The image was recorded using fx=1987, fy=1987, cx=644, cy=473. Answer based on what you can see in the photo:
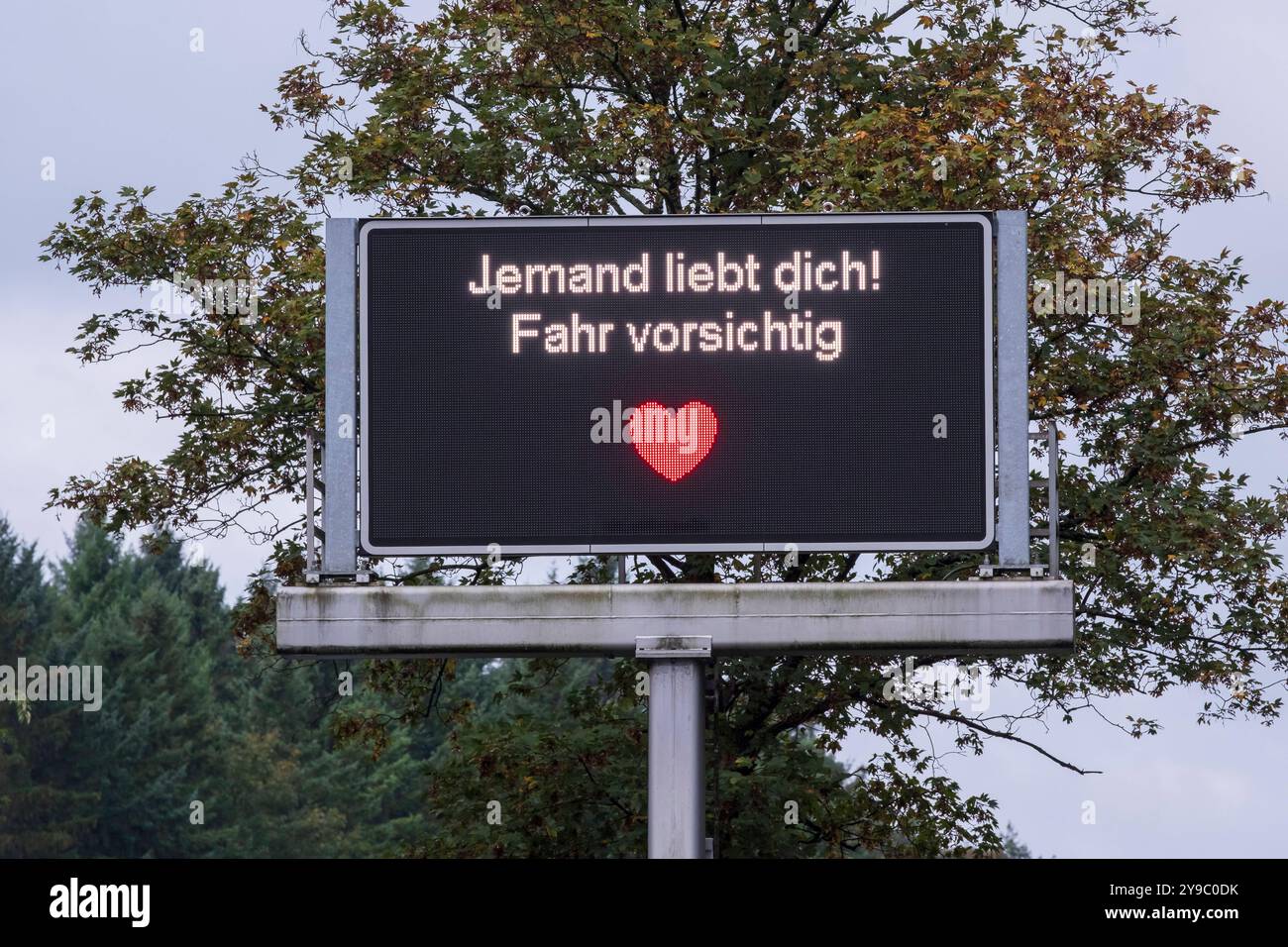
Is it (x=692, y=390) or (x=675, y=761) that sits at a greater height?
(x=692, y=390)

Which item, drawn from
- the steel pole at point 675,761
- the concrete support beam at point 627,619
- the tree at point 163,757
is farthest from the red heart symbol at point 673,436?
the tree at point 163,757

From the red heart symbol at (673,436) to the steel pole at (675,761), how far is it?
Answer: 1.39 m

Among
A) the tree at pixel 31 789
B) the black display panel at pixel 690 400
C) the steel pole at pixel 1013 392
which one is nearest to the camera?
the black display panel at pixel 690 400

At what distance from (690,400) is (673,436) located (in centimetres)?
22

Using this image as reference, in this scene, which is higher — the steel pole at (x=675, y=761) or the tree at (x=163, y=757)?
the steel pole at (x=675, y=761)

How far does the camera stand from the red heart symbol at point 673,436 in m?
11.1

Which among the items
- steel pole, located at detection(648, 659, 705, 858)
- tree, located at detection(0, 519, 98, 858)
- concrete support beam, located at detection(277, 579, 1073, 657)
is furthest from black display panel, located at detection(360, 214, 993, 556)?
tree, located at detection(0, 519, 98, 858)

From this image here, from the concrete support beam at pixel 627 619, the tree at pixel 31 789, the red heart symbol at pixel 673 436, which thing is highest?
the red heart symbol at pixel 673 436

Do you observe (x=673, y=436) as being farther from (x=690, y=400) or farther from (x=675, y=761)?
(x=675, y=761)

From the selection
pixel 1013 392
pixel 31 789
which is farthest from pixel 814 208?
pixel 31 789

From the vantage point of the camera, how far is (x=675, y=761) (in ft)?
39.3

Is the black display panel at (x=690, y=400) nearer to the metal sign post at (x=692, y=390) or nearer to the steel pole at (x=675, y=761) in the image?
the metal sign post at (x=692, y=390)
